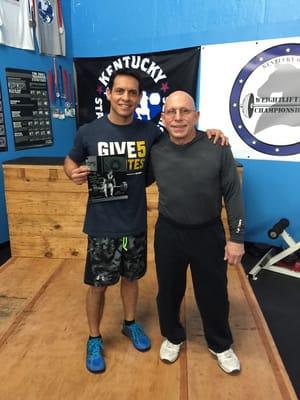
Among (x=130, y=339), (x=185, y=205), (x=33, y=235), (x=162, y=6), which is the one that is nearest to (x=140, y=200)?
(x=185, y=205)

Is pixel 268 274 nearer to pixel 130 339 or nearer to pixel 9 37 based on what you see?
pixel 130 339

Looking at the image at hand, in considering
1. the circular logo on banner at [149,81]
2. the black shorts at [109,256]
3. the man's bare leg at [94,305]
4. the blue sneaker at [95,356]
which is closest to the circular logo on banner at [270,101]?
the circular logo on banner at [149,81]

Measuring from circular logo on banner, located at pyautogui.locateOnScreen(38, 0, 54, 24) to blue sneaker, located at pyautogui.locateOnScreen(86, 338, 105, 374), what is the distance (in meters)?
3.09

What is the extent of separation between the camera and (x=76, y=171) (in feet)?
5.08

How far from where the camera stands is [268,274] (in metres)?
2.77

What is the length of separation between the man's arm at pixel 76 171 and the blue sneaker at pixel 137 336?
921 mm

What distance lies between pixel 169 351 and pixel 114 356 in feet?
0.98

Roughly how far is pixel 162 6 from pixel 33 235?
2425 millimetres

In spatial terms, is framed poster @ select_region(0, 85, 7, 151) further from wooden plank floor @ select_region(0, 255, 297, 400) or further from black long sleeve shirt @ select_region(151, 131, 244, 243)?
black long sleeve shirt @ select_region(151, 131, 244, 243)

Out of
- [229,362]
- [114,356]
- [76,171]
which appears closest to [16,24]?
[76,171]

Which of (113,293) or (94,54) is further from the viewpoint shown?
(94,54)

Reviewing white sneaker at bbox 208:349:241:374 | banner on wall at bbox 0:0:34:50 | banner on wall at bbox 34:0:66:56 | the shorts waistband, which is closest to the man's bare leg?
the shorts waistband

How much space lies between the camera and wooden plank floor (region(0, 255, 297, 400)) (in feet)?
5.06

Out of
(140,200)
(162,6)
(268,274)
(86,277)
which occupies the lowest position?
(268,274)
